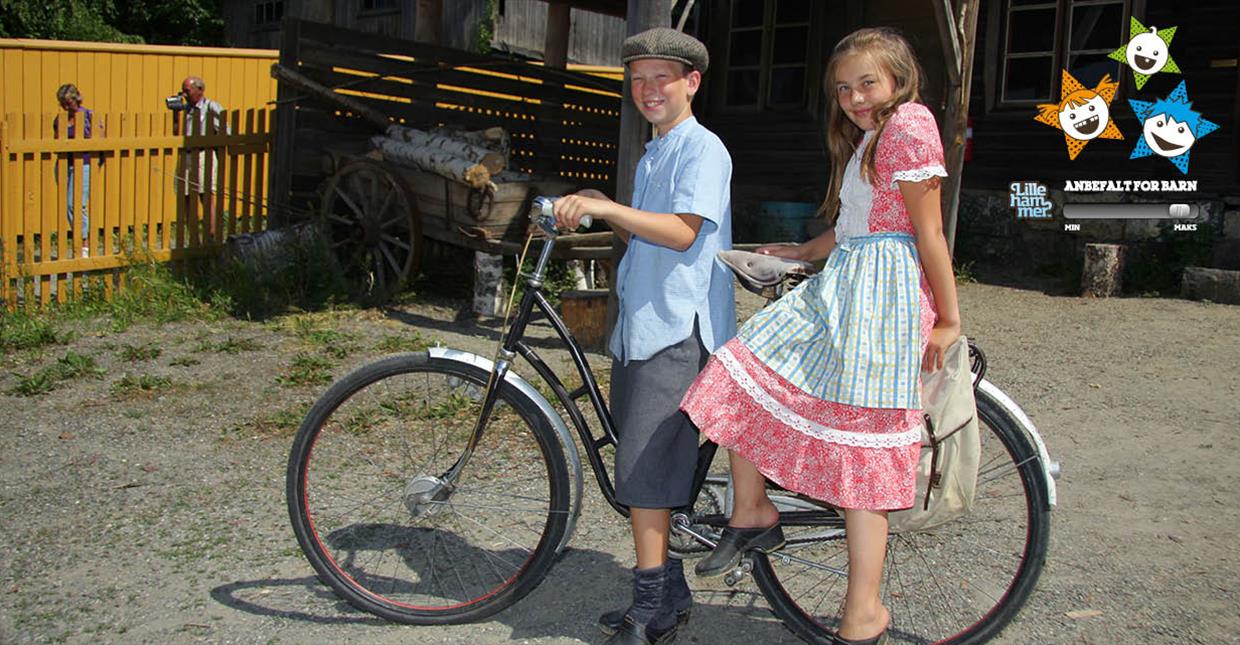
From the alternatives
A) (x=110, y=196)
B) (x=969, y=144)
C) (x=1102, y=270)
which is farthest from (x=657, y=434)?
(x=969, y=144)

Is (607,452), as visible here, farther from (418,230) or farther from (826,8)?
(826,8)

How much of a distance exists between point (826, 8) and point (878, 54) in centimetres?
1005

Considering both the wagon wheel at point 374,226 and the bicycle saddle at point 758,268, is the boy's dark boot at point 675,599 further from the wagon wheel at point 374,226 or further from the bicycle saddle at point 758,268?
the wagon wheel at point 374,226

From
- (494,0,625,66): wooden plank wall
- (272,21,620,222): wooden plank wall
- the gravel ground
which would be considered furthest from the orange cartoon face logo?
(494,0,625,66): wooden plank wall

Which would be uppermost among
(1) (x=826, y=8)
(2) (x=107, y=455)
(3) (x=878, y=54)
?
(1) (x=826, y=8)

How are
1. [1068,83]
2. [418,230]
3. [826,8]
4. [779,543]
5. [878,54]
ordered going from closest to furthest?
[878,54] → [779,543] → [418,230] → [1068,83] → [826,8]

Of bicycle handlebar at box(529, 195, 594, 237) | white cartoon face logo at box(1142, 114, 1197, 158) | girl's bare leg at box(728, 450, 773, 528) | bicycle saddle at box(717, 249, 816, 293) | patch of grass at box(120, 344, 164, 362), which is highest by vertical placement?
white cartoon face logo at box(1142, 114, 1197, 158)

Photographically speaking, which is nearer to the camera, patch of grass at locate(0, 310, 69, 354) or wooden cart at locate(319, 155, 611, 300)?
patch of grass at locate(0, 310, 69, 354)

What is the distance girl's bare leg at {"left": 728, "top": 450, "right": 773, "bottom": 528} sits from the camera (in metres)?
2.82

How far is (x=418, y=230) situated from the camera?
7691 mm

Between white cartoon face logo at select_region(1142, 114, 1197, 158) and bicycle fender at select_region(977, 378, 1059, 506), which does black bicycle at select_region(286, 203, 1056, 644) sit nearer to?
bicycle fender at select_region(977, 378, 1059, 506)

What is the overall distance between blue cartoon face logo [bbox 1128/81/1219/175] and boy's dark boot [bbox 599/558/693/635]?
8406mm

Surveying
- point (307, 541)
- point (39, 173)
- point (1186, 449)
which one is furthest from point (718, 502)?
point (39, 173)

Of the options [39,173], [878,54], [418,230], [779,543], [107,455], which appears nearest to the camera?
[878,54]
